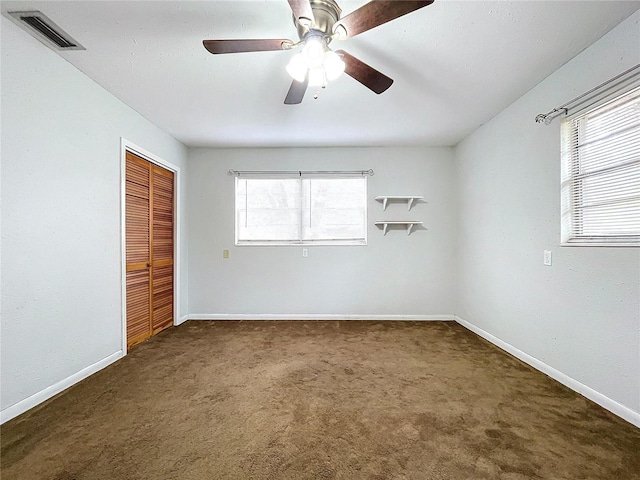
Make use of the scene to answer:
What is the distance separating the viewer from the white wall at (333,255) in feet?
14.0

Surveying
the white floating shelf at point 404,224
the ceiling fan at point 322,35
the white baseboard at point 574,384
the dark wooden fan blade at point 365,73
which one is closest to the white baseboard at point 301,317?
the white baseboard at point 574,384

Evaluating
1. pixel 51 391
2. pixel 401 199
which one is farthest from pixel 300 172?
pixel 51 391

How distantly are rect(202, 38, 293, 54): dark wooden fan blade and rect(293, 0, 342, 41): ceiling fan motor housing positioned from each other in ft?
0.39

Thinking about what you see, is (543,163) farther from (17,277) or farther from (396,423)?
(17,277)

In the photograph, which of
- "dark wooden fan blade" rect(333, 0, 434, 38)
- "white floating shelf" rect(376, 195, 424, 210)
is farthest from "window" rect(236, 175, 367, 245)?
"dark wooden fan blade" rect(333, 0, 434, 38)

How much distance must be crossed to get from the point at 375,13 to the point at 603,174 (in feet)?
6.47

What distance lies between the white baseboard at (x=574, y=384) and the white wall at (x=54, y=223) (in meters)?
3.86

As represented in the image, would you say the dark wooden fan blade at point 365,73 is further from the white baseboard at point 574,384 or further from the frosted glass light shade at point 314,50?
the white baseboard at point 574,384

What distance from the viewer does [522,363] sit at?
2.74 meters

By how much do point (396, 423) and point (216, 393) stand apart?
131 centimetres

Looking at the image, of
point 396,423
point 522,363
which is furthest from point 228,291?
point 522,363

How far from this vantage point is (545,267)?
2.55 metres

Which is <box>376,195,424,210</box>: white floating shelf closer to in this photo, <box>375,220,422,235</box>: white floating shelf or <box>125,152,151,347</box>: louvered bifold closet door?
<box>375,220,422,235</box>: white floating shelf

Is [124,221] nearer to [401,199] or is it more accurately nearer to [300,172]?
[300,172]
